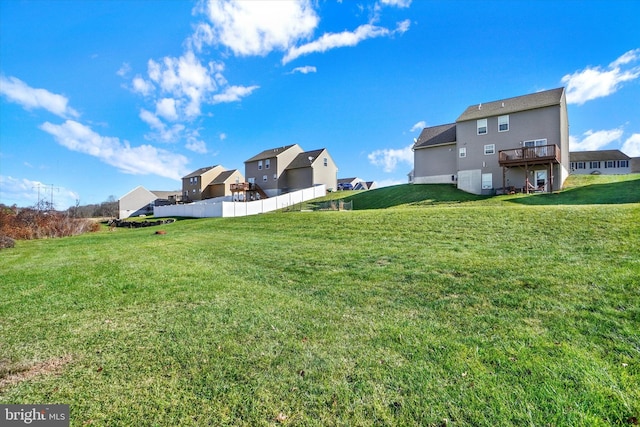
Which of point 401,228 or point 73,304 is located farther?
point 401,228

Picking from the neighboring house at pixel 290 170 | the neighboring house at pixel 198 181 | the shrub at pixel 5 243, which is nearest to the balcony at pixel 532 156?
the neighboring house at pixel 290 170

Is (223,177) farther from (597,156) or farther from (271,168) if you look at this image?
(597,156)

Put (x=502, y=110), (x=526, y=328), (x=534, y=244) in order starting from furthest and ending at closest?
(x=502, y=110) → (x=534, y=244) → (x=526, y=328)

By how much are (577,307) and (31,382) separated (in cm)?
733

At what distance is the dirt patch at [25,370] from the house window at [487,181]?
97.9 ft

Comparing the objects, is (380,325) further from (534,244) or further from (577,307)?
(534,244)

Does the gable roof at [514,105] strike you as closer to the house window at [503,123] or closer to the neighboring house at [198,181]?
the house window at [503,123]

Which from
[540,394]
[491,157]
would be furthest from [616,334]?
[491,157]

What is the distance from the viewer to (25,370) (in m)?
3.45

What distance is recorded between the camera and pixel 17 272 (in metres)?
8.22

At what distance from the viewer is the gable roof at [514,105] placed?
24772 mm

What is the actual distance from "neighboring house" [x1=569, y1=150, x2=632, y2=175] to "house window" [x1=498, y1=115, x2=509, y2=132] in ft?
107

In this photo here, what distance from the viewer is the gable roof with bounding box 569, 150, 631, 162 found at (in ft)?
155

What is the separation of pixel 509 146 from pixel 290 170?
86.9ft
